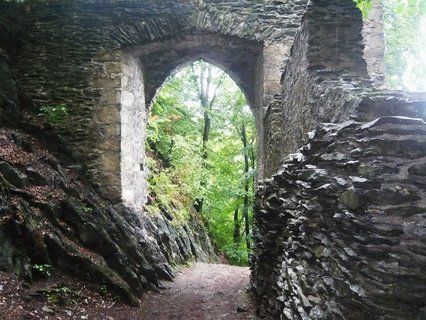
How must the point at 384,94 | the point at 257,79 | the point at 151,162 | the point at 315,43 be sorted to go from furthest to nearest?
the point at 151,162 < the point at 257,79 < the point at 315,43 < the point at 384,94

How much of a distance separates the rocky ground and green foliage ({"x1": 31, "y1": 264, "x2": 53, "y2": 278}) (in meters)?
0.08

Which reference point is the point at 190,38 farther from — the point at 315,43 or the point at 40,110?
the point at 315,43

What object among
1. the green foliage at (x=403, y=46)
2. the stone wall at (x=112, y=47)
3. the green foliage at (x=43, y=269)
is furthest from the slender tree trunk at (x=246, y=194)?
the green foliage at (x=43, y=269)

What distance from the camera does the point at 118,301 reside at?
19.9ft

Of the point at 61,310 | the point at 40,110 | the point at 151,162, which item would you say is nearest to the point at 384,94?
the point at 61,310

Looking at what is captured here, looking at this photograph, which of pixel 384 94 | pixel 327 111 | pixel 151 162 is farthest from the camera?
pixel 151 162

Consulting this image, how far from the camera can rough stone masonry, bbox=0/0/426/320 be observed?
2.69m

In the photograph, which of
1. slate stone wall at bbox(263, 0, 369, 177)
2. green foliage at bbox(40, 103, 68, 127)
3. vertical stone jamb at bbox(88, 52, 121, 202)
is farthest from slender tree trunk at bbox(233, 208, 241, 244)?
slate stone wall at bbox(263, 0, 369, 177)

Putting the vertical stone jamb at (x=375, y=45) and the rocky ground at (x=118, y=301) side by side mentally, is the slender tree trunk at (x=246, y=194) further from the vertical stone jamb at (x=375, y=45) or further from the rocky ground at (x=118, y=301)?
the vertical stone jamb at (x=375, y=45)

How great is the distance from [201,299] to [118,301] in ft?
5.65

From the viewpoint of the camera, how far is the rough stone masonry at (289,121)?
8.83 feet

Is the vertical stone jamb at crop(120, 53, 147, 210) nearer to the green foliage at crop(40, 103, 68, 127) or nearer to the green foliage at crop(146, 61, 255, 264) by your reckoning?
the green foliage at crop(146, 61, 255, 264)

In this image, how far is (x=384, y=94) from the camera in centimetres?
385

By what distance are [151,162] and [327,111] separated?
813cm
